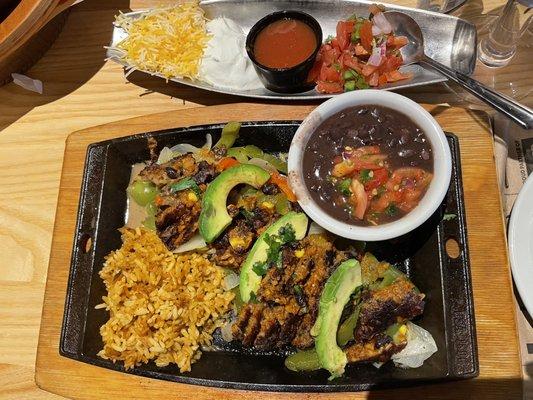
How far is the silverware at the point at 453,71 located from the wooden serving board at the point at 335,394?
7.7 inches

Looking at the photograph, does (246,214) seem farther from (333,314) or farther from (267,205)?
(333,314)

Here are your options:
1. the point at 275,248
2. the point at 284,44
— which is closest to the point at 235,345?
the point at 275,248

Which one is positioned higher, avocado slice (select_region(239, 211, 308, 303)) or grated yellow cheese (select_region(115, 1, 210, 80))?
grated yellow cheese (select_region(115, 1, 210, 80))

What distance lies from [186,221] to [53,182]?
3.38ft

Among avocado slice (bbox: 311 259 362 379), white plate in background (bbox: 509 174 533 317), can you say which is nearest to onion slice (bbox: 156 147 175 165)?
avocado slice (bbox: 311 259 362 379)

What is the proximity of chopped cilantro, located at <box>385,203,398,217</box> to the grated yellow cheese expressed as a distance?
1409mm

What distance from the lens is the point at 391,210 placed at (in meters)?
2.43

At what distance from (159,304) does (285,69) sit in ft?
4.64

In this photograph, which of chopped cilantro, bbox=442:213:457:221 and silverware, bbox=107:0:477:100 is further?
silverware, bbox=107:0:477:100

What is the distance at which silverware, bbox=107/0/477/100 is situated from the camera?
295 centimetres

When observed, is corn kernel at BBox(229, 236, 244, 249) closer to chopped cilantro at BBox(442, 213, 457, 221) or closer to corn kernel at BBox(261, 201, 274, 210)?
corn kernel at BBox(261, 201, 274, 210)

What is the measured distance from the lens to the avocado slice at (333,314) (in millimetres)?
2416

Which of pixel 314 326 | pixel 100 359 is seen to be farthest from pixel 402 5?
pixel 100 359

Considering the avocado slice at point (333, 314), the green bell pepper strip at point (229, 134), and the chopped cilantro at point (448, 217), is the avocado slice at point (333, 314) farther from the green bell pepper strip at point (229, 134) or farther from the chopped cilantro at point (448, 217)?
the green bell pepper strip at point (229, 134)
